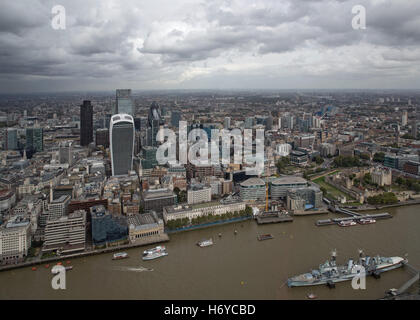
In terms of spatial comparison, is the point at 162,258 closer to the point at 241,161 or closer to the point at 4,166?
the point at 241,161

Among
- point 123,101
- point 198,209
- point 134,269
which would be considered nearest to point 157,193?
point 198,209

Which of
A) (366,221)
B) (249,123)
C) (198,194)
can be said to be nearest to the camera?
(366,221)

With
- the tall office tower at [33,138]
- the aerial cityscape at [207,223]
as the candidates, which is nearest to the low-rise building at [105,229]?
the aerial cityscape at [207,223]

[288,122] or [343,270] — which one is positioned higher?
[288,122]

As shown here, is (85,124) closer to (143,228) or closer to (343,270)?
(143,228)

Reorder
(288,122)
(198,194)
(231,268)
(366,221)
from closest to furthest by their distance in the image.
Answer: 1. (231,268)
2. (366,221)
3. (198,194)
4. (288,122)

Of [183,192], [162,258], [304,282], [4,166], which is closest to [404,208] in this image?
[304,282]

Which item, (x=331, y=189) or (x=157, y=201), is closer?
(x=157, y=201)

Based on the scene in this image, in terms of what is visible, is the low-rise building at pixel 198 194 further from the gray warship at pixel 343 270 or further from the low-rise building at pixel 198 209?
the gray warship at pixel 343 270
